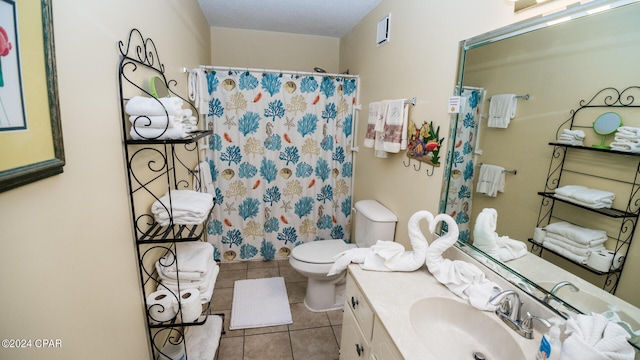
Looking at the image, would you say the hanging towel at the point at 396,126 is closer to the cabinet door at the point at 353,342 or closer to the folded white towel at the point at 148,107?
the cabinet door at the point at 353,342

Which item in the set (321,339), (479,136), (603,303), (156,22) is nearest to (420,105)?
(479,136)

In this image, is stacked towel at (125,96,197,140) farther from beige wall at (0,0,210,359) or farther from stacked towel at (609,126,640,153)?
stacked towel at (609,126,640,153)

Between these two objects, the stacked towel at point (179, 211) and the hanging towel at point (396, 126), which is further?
A: the hanging towel at point (396, 126)

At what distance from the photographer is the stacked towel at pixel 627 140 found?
0.79 meters

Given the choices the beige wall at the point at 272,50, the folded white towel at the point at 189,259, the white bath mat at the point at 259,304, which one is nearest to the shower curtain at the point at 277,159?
the white bath mat at the point at 259,304

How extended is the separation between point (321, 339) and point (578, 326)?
1.56 m

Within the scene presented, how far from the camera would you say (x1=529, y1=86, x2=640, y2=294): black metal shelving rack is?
80 centimetres

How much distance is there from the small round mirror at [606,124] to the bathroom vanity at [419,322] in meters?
0.61

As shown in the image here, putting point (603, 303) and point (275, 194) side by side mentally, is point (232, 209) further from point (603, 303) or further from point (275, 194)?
point (603, 303)

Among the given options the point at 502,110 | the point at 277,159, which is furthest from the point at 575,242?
the point at 277,159

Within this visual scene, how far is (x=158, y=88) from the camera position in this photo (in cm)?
139

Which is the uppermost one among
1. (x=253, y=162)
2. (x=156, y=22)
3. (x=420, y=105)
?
(x=156, y=22)

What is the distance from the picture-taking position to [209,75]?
2.50m

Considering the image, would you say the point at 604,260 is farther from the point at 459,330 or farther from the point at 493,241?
the point at 459,330
